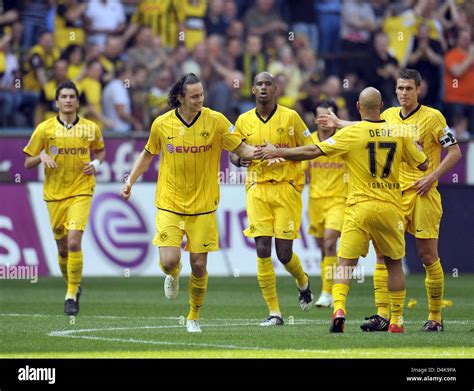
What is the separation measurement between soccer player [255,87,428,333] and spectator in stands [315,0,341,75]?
43.4 feet

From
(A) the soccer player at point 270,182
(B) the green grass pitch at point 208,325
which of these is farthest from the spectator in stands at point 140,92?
(A) the soccer player at point 270,182

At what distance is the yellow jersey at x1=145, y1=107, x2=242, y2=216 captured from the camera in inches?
520

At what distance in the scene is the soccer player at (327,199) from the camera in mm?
17578

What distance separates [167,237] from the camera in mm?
13109

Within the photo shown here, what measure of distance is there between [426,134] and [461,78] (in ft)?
39.4

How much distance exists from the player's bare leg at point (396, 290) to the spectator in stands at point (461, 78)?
12660 millimetres

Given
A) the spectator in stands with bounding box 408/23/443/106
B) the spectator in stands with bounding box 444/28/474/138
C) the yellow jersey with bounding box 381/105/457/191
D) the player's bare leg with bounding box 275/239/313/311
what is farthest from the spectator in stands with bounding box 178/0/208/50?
the yellow jersey with bounding box 381/105/457/191

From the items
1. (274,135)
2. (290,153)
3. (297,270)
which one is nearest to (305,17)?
(297,270)

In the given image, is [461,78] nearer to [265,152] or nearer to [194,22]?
[194,22]

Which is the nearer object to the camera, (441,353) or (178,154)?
(441,353)

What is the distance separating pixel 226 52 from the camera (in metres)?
24.9
